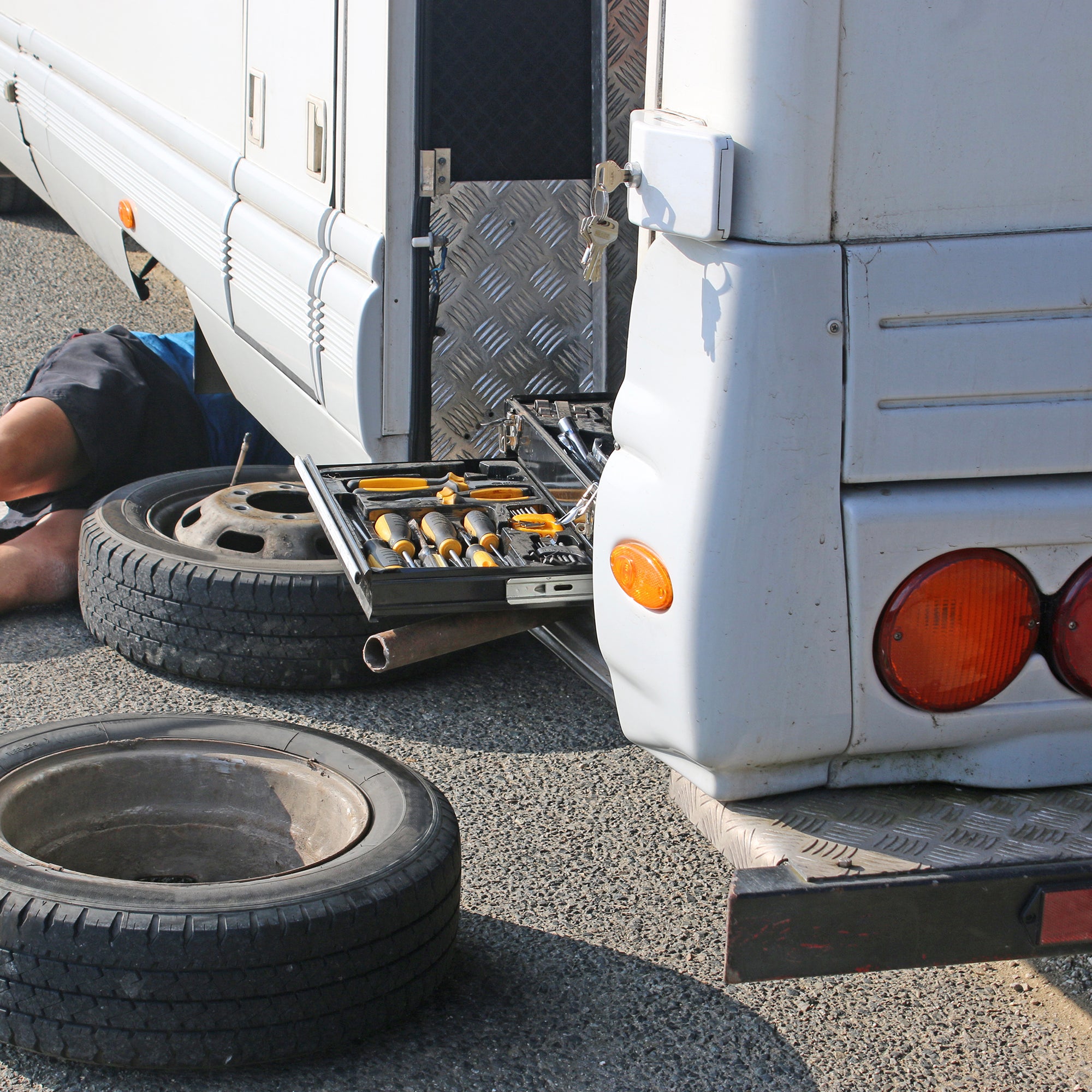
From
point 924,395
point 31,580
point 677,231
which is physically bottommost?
point 31,580

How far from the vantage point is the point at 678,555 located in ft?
6.25

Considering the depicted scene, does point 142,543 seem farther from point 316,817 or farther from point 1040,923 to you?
point 1040,923

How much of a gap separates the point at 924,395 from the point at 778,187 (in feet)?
1.15

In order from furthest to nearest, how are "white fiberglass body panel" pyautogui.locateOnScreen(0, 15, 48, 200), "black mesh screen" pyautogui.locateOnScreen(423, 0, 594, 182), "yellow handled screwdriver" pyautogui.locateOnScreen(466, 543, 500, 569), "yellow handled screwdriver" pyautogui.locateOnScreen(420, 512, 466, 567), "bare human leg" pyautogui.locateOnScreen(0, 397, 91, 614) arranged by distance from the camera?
1. "white fiberglass body panel" pyautogui.locateOnScreen(0, 15, 48, 200)
2. "bare human leg" pyautogui.locateOnScreen(0, 397, 91, 614)
3. "black mesh screen" pyautogui.locateOnScreen(423, 0, 594, 182)
4. "yellow handled screwdriver" pyautogui.locateOnScreen(420, 512, 466, 567)
5. "yellow handled screwdriver" pyautogui.locateOnScreen(466, 543, 500, 569)

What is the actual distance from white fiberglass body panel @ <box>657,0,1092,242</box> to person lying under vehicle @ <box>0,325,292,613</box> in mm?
2809

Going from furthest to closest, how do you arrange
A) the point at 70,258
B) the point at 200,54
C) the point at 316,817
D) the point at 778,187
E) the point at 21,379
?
the point at 70,258, the point at 21,379, the point at 200,54, the point at 316,817, the point at 778,187

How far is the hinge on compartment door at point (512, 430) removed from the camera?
380 cm

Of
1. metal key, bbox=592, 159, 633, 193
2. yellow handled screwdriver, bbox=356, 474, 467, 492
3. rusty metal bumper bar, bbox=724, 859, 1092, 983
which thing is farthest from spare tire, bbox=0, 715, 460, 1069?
metal key, bbox=592, 159, 633, 193

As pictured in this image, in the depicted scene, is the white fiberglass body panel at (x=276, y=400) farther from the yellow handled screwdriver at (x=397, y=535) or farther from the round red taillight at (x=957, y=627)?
the round red taillight at (x=957, y=627)

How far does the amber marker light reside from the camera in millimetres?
1946

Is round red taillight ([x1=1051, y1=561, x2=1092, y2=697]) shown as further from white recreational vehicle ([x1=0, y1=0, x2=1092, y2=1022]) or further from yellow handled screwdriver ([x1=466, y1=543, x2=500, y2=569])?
yellow handled screwdriver ([x1=466, y1=543, x2=500, y2=569])

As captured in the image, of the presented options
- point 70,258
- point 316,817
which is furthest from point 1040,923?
point 70,258

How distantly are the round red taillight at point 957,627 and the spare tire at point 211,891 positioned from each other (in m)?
0.86

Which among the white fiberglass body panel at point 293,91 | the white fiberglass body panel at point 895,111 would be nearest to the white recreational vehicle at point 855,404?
the white fiberglass body panel at point 895,111
